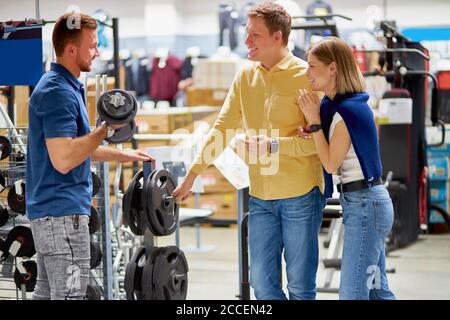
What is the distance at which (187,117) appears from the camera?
29.9 feet

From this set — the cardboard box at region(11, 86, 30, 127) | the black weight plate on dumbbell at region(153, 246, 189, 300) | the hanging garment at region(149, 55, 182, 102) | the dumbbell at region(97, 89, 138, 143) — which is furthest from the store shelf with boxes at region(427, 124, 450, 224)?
the dumbbell at region(97, 89, 138, 143)

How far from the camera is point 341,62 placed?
3.16 metres

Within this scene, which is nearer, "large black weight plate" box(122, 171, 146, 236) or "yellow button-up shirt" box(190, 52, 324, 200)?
"yellow button-up shirt" box(190, 52, 324, 200)

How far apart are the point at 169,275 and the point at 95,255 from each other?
0.68 m

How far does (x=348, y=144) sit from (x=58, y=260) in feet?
4.05

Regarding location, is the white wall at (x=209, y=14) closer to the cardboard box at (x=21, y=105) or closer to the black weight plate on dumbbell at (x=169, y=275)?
the cardboard box at (x=21, y=105)

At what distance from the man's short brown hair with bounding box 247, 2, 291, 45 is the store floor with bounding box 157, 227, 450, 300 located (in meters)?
2.53

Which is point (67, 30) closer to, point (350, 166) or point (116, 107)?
point (116, 107)

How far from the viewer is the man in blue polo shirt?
3.02 meters

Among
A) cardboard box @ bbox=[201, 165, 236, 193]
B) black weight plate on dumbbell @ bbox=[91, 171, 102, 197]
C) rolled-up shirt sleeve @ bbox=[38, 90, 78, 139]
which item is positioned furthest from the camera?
cardboard box @ bbox=[201, 165, 236, 193]

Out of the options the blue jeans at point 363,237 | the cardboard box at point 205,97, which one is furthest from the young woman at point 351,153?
the cardboard box at point 205,97

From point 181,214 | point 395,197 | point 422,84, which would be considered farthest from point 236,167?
point 422,84

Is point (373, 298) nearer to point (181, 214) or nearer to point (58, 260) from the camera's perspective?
point (58, 260)

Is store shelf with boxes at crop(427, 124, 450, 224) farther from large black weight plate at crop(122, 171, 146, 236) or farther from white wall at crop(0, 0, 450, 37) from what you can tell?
large black weight plate at crop(122, 171, 146, 236)
